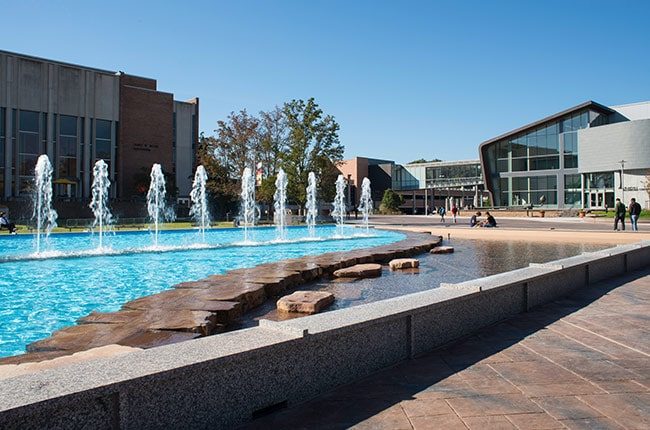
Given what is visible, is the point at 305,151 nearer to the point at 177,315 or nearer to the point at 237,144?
the point at 237,144

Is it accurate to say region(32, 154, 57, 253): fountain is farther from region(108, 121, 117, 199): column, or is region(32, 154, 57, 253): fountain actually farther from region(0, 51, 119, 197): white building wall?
region(108, 121, 117, 199): column

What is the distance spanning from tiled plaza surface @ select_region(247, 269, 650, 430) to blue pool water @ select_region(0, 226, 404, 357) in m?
4.21

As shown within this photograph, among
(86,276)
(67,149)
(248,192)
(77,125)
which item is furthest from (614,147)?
(86,276)

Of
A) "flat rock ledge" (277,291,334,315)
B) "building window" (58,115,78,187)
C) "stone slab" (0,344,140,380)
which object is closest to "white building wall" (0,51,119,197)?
"building window" (58,115,78,187)

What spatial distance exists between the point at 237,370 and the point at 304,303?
383 cm

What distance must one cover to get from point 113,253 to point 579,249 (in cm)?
1535

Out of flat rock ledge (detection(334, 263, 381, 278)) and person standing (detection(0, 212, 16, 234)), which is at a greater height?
person standing (detection(0, 212, 16, 234))

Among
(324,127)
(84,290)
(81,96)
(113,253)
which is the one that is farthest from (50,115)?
(84,290)

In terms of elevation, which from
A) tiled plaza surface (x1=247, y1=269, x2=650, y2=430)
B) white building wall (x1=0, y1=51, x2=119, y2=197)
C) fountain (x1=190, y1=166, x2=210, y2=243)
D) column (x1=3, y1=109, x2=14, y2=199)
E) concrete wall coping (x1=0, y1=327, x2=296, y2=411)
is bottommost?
tiled plaza surface (x1=247, y1=269, x2=650, y2=430)

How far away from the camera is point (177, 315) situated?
5914 millimetres

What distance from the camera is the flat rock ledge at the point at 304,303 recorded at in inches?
273

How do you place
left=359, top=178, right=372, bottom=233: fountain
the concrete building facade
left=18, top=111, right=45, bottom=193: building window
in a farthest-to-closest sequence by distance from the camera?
left=18, top=111, right=45, bottom=193: building window < the concrete building facade < left=359, top=178, right=372, bottom=233: fountain

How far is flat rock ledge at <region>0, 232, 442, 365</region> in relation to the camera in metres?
4.96

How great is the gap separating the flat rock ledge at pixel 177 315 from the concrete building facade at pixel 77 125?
36.9 metres
